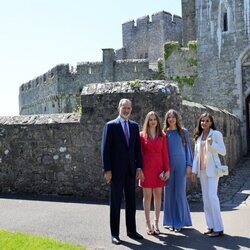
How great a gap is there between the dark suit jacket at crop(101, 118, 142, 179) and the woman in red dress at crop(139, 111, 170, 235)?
7.6 inches

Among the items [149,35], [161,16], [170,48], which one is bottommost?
[170,48]

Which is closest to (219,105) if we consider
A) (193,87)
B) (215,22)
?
(193,87)

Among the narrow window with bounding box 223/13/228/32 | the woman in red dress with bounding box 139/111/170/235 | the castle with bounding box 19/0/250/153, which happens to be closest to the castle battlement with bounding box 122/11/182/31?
the castle with bounding box 19/0/250/153

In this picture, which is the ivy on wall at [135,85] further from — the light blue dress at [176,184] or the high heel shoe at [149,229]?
the high heel shoe at [149,229]

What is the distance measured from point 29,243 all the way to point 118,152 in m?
1.62

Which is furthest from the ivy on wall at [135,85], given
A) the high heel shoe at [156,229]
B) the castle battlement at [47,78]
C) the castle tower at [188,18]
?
the castle battlement at [47,78]

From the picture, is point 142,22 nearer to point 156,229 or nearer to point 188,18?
point 188,18

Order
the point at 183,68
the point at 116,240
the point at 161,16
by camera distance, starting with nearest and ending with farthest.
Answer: the point at 116,240 → the point at 183,68 → the point at 161,16

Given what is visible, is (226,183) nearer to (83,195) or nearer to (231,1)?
(83,195)

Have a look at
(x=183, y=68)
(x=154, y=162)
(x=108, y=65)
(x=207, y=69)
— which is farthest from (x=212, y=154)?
(x=108, y=65)

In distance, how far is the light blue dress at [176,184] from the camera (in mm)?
6492

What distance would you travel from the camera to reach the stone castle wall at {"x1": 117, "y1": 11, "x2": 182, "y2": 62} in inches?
1599

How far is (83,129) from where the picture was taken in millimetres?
9016

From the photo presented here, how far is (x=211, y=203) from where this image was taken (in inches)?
244
